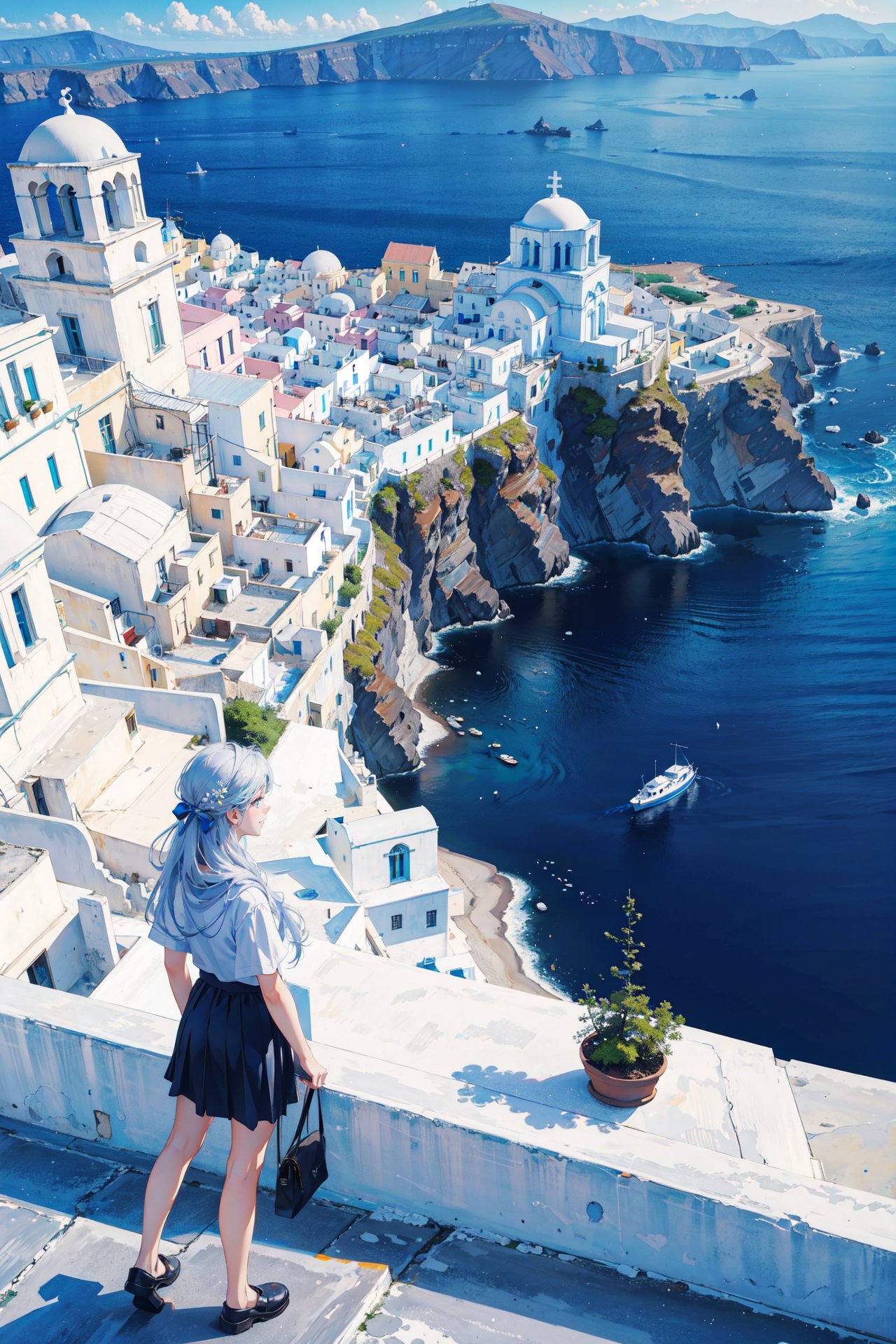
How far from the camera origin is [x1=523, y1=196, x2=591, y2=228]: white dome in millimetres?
71500

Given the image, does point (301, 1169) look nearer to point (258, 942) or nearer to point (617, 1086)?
point (258, 942)

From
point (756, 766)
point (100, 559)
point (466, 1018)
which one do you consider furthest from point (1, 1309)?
point (756, 766)

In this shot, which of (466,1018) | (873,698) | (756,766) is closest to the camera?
(466,1018)

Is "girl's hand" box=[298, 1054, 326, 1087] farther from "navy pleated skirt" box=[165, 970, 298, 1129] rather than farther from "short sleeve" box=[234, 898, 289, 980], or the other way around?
"short sleeve" box=[234, 898, 289, 980]

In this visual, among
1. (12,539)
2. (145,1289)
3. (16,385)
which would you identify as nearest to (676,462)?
(16,385)

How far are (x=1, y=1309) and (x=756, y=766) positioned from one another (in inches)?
1707

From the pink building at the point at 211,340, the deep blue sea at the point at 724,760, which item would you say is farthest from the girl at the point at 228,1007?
the pink building at the point at 211,340

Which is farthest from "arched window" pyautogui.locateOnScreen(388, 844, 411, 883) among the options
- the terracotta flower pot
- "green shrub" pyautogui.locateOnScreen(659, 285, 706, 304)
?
"green shrub" pyautogui.locateOnScreen(659, 285, 706, 304)

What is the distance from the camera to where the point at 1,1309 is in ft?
23.4

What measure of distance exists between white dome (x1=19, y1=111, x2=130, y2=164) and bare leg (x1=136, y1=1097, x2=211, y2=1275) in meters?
37.8

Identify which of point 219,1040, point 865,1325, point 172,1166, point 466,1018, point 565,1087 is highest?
point 219,1040

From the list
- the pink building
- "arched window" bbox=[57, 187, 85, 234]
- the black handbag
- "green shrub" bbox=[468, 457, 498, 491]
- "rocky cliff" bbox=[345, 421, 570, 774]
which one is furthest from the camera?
"green shrub" bbox=[468, 457, 498, 491]

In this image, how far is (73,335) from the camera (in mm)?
38969

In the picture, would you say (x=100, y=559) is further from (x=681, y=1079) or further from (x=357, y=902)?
(x=681, y=1079)
